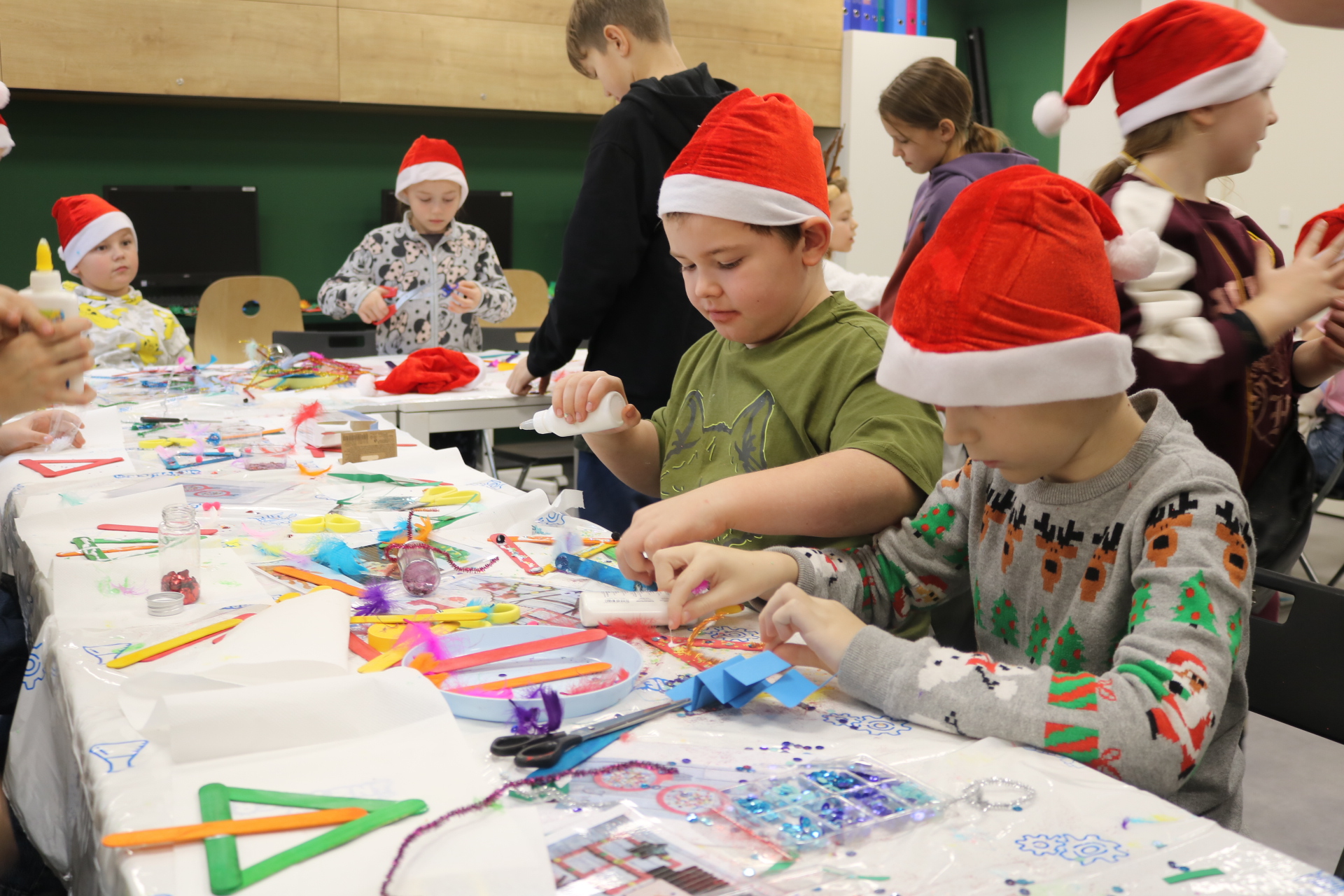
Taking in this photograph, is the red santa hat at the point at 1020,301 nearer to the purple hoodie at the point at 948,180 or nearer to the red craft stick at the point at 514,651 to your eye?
the red craft stick at the point at 514,651

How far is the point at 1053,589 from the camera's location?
1006 mm

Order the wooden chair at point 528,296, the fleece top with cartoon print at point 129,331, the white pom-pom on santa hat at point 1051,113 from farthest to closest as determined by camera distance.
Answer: the wooden chair at point 528,296, the fleece top with cartoon print at point 129,331, the white pom-pom on santa hat at point 1051,113

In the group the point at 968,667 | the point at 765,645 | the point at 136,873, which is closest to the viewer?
the point at 136,873

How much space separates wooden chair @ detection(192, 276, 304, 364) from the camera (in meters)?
4.40

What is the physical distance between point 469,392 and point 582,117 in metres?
3.25

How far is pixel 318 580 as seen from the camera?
1.21 meters

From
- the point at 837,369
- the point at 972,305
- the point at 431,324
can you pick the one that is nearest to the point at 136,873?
the point at 972,305

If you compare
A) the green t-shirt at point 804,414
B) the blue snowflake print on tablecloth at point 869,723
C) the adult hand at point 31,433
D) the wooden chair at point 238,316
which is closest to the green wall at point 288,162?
the wooden chair at point 238,316

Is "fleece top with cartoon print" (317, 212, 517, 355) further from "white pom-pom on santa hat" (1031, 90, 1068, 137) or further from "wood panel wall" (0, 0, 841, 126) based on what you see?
"white pom-pom on santa hat" (1031, 90, 1068, 137)

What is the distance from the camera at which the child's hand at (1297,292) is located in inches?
46.9

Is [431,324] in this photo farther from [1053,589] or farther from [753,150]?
[1053,589]

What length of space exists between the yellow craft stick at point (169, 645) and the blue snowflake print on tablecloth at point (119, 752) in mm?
167

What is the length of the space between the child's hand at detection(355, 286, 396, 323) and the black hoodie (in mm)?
1366

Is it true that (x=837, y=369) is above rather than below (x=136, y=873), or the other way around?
above
